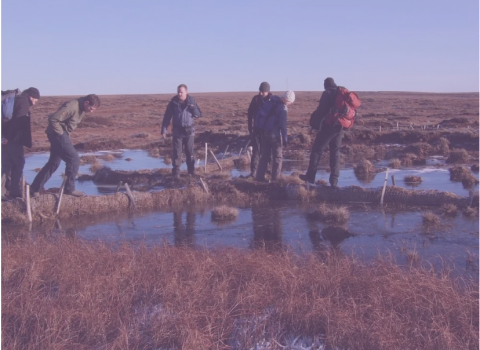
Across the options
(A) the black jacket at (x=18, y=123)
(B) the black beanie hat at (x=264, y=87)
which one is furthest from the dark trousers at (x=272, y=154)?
(A) the black jacket at (x=18, y=123)

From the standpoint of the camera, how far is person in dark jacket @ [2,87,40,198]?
338 inches

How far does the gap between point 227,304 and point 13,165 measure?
5.44 metres

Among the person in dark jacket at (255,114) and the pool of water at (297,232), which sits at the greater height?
the person in dark jacket at (255,114)

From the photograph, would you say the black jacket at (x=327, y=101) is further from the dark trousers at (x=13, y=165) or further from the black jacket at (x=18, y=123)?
the dark trousers at (x=13, y=165)

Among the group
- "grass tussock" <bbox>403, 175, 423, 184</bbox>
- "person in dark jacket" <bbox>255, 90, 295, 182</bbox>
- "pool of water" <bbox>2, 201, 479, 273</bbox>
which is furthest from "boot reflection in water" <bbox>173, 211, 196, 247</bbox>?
"grass tussock" <bbox>403, 175, 423, 184</bbox>

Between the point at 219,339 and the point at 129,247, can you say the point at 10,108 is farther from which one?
the point at 219,339

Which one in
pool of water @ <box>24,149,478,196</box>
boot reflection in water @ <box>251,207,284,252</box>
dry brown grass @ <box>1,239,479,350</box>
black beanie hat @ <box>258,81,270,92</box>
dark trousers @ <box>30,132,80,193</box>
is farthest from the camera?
pool of water @ <box>24,149,478,196</box>

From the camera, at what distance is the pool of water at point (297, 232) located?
23.4 feet

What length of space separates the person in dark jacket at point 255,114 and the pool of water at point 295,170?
2.10m

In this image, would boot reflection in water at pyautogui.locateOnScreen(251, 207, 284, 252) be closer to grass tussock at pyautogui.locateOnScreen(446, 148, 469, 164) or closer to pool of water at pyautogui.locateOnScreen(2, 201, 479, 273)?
pool of water at pyautogui.locateOnScreen(2, 201, 479, 273)

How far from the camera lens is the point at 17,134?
868cm

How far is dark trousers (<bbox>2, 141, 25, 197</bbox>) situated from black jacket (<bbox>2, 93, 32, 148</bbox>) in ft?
0.33

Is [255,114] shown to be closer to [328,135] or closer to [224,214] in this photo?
[328,135]

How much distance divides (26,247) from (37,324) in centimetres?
202
